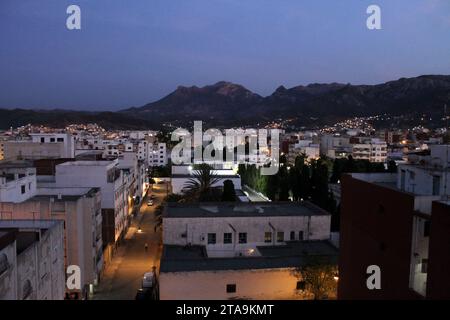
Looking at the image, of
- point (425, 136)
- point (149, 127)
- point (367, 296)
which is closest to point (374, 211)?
point (367, 296)

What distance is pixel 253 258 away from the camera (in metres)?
16.5

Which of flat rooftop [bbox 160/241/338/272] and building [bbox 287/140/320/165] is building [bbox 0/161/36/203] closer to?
flat rooftop [bbox 160/241/338/272]

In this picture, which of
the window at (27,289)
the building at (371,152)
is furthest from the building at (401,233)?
the building at (371,152)

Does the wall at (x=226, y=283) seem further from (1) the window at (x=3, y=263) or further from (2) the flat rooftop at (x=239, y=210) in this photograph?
(1) the window at (x=3, y=263)

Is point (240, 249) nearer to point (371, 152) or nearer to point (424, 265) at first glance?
point (424, 265)

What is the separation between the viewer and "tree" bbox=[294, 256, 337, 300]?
15000 mm

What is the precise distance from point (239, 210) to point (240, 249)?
2.20m

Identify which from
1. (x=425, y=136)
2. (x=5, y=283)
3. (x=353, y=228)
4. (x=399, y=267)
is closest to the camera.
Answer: (x=5, y=283)

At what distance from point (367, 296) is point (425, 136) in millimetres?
89926

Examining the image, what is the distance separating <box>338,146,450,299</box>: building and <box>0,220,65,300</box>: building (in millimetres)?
8562

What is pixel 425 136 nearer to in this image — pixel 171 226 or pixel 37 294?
pixel 171 226

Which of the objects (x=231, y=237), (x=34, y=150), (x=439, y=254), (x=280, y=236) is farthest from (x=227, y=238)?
(x=34, y=150)

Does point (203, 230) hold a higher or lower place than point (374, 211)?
lower

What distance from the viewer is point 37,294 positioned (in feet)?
35.4
